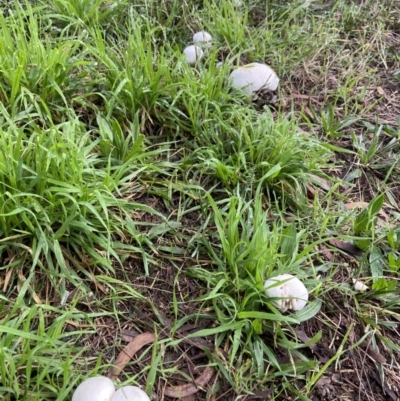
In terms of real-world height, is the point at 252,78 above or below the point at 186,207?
above

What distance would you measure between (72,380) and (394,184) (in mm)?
1500

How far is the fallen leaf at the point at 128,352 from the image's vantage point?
1396mm

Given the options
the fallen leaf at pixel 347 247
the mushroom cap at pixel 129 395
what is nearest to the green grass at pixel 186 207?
the fallen leaf at pixel 347 247

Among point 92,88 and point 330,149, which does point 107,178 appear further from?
point 330,149

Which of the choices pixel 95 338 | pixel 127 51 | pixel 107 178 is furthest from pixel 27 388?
pixel 127 51

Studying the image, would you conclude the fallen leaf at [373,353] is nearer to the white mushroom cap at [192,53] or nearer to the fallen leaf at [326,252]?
the fallen leaf at [326,252]

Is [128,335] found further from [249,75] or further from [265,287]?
[249,75]

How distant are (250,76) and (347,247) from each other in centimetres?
85

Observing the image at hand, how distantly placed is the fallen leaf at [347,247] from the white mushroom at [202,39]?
111 cm

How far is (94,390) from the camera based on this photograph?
1.21m

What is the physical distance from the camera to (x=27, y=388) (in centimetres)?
128

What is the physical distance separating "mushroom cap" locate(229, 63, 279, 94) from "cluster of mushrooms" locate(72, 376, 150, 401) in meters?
1.34

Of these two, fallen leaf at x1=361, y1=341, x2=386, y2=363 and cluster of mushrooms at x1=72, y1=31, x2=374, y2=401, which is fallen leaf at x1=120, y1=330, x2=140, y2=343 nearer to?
cluster of mushrooms at x1=72, y1=31, x2=374, y2=401

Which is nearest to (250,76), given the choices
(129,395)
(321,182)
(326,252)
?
(321,182)
